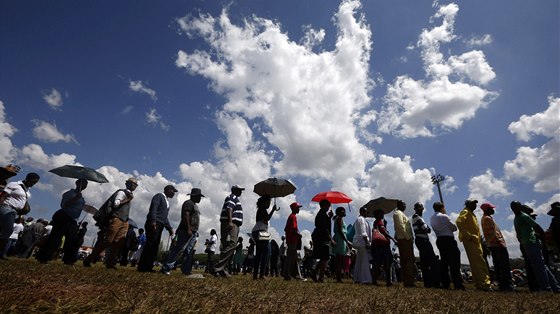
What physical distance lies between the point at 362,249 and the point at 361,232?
47 cm

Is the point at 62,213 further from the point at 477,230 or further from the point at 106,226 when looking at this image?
the point at 477,230

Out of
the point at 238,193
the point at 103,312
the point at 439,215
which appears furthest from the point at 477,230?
the point at 103,312


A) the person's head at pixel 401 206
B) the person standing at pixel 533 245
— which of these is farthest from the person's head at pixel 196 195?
the person standing at pixel 533 245

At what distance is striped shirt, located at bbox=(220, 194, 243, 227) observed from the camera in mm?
7352

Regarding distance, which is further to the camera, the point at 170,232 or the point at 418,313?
the point at 170,232

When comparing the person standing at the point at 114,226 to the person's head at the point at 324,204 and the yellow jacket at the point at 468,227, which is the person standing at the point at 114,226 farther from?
the yellow jacket at the point at 468,227

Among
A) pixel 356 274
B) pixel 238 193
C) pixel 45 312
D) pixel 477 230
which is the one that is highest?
pixel 238 193

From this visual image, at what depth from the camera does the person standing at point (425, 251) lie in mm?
8094

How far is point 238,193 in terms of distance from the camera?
25.1 ft

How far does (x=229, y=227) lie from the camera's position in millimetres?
7117

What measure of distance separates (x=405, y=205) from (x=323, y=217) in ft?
7.81

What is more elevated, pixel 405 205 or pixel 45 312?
pixel 405 205

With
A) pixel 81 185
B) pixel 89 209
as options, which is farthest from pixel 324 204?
pixel 89 209

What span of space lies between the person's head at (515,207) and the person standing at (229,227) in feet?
21.6
